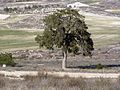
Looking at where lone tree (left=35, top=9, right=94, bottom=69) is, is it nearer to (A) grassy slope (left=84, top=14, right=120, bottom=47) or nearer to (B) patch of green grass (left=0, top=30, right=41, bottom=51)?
(B) patch of green grass (left=0, top=30, right=41, bottom=51)

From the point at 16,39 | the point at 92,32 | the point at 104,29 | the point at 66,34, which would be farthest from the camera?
the point at 104,29

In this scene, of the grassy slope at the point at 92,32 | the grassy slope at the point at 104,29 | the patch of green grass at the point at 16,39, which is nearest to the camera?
the patch of green grass at the point at 16,39

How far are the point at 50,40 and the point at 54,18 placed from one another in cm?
239

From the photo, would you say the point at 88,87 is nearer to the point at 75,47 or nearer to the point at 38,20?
the point at 75,47

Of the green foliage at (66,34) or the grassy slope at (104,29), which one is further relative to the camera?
the grassy slope at (104,29)

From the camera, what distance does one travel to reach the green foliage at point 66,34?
4616 centimetres

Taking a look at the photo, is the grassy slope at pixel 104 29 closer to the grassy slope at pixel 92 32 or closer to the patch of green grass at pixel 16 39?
the grassy slope at pixel 92 32

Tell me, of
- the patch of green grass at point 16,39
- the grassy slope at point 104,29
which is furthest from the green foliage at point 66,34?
the grassy slope at point 104,29

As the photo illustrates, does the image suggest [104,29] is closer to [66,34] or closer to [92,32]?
[92,32]

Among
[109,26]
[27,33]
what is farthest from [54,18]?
[109,26]

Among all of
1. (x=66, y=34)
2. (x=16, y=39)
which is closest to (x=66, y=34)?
(x=66, y=34)

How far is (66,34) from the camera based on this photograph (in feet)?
152

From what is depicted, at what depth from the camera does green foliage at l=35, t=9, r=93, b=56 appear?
46156mm

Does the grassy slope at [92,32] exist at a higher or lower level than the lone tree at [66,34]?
lower
